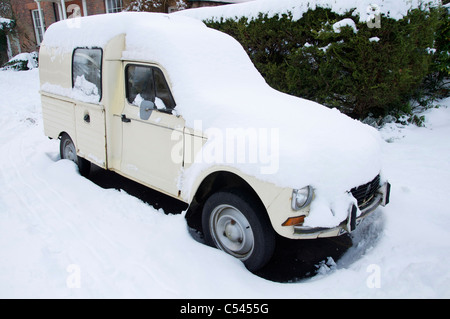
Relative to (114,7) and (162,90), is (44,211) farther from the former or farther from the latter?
(114,7)

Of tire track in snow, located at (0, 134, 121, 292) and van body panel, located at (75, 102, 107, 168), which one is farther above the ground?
van body panel, located at (75, 102, 107, 168)

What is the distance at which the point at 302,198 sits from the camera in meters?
2.66

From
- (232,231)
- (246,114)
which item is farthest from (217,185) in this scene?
(246,114)

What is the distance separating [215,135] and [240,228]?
0.93m

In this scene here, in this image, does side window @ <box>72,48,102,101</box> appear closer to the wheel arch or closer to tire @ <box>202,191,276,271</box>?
the wheel arch

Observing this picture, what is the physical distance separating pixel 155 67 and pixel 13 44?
22699mm

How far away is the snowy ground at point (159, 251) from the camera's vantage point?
2574mm

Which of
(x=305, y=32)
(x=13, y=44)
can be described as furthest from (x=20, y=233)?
(x=13, y=44)

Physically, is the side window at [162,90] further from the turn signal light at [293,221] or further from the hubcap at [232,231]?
the turn signal light at [293,221]

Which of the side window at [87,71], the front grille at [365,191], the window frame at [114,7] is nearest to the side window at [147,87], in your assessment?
the side window at [87,71]

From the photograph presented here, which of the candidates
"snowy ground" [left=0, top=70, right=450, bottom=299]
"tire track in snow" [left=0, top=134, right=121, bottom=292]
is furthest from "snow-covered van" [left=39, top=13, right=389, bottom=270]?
"tire track in snow" [left=0, top=134, right=121, bottom=292]

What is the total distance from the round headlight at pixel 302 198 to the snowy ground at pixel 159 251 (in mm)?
705

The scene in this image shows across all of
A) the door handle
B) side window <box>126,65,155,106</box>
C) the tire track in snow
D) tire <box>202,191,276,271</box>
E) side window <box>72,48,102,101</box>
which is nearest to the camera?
tire <box>202,191,276,271</box>

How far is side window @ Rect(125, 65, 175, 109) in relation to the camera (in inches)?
141
